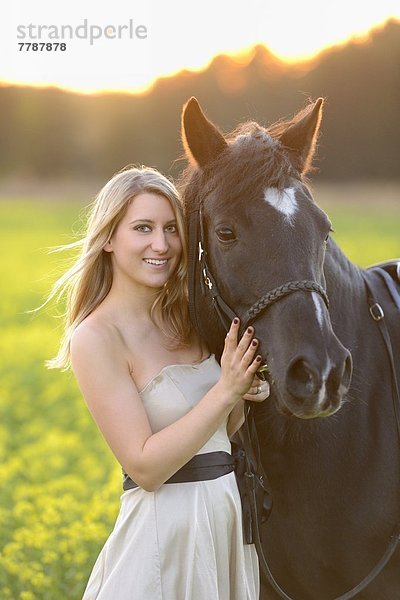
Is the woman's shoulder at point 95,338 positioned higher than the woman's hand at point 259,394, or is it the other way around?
the woman's shoulder at point 95,338

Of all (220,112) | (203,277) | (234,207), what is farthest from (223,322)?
(220,112)

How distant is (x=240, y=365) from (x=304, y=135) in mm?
961

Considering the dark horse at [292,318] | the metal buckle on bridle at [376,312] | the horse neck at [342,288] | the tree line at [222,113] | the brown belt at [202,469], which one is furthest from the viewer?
the tree line at [222,113]

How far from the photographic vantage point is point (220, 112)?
3691 centimetres

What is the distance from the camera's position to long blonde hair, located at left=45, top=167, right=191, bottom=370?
3225 mm

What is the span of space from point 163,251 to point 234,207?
1.28 ft

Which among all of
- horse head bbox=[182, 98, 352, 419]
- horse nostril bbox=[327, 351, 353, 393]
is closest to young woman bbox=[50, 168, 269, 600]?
horse head bbox=[182, 98, 352, 419]

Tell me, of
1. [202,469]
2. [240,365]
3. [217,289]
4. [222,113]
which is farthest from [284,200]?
[222,113]

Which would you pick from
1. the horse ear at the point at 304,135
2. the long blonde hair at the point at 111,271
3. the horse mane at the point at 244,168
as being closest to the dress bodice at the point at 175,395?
the long blonde hair at the point at 111,271

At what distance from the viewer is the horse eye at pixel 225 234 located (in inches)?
114

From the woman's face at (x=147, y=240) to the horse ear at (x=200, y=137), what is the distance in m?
0.21

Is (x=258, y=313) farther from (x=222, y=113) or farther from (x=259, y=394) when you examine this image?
(x=222, y=113)

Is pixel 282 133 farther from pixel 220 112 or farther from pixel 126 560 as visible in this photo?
pixel 220 112

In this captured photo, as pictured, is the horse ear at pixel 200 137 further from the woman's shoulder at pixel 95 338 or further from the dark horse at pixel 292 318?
the woman's shoulder at pixel 95 338
